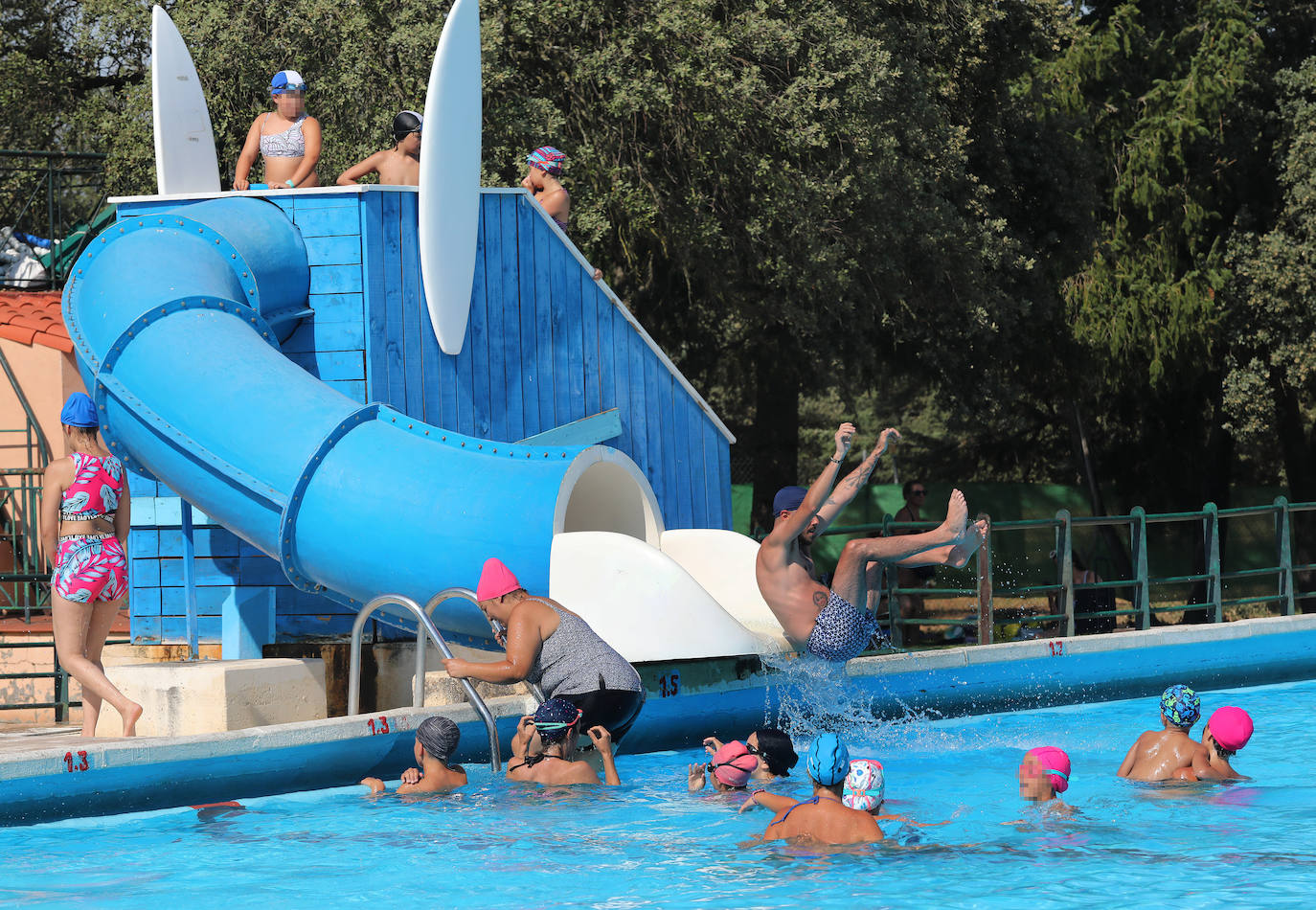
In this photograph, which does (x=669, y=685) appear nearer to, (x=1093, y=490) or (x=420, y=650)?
(x=420, y=650)

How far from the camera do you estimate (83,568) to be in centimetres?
832

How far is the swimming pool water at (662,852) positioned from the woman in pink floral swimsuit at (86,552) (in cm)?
114

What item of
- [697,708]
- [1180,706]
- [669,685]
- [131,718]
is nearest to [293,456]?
[131,718]

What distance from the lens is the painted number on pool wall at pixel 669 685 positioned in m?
9.31

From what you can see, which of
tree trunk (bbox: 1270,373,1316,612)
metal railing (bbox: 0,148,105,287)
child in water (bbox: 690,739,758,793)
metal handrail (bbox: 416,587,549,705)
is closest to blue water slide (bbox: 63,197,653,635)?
metal handrail (bbox: 416,587,549,705)

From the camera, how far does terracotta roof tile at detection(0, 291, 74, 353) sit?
15227mm

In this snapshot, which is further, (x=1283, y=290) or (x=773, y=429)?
(x=773, y=429)

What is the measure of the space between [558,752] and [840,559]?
2.15 metres

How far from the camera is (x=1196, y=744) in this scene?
8.88 m

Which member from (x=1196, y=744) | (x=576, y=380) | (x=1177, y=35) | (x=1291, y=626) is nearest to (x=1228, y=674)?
(x=1291, y=626)

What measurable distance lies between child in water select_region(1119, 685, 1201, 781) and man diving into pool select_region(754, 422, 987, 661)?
144 cm

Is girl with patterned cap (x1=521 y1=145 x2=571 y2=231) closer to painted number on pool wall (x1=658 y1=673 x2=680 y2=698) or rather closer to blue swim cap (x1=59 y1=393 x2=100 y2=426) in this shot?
painted number on pool wall (x1=658 y1=673 x2=680 y2=698)

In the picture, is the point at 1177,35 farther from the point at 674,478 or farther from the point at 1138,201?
the point at 674,478

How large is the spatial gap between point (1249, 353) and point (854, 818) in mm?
17686
